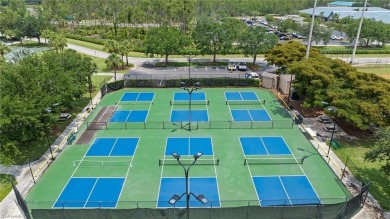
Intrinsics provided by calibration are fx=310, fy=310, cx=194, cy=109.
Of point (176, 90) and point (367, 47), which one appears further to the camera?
point (367, 47)

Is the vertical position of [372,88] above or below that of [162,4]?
below

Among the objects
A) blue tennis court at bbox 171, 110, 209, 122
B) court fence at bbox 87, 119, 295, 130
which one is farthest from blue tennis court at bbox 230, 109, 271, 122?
blue tennis court at bbox 171, 110, 209, 122

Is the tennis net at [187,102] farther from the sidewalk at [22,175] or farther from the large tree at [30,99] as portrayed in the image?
the large tree at [30,99]

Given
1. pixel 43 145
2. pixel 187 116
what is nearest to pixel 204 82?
pixel 187 116

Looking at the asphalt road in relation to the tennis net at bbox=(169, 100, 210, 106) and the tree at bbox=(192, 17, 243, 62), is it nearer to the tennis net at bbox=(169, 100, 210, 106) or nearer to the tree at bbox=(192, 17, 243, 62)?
the tree at bbox=(192, 17, 243, 62)

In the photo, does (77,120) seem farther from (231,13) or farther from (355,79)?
(231,13)

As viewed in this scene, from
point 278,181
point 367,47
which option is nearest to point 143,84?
point 278,181
